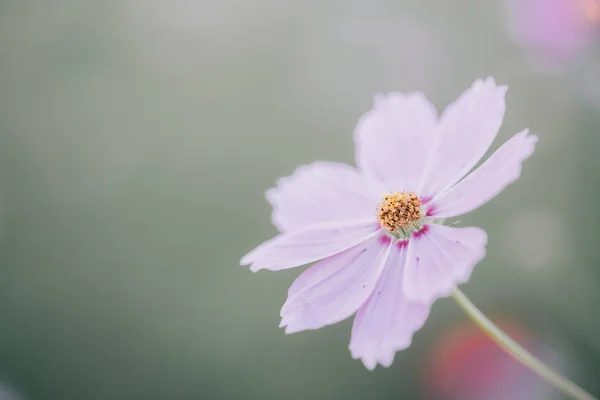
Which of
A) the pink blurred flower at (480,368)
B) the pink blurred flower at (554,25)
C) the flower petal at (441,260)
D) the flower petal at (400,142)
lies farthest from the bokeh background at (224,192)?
the flower petal at (441,260)

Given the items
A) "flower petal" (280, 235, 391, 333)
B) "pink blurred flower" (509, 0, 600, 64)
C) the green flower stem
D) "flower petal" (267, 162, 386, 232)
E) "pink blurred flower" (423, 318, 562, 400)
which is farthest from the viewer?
"pink blurred flower" (423, 318, 562, 400)

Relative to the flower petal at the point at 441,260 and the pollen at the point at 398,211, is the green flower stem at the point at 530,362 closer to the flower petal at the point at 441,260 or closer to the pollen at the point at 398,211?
the flower petal at the point at 441,260

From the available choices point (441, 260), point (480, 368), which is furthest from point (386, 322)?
point (480, 368)

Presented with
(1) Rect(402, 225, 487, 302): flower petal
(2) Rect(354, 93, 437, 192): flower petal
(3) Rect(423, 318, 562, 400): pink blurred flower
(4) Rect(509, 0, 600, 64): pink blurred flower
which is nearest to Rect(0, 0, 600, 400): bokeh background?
(3) Rect(423, 318, 562, 400): pink blurred flower

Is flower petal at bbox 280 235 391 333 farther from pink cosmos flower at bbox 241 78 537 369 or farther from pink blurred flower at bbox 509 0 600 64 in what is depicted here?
pink blurred flower at bbox 509 0 600 64

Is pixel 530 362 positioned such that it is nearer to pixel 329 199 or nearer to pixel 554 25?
pixel 329 199

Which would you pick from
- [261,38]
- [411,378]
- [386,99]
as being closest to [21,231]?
[261,38]
